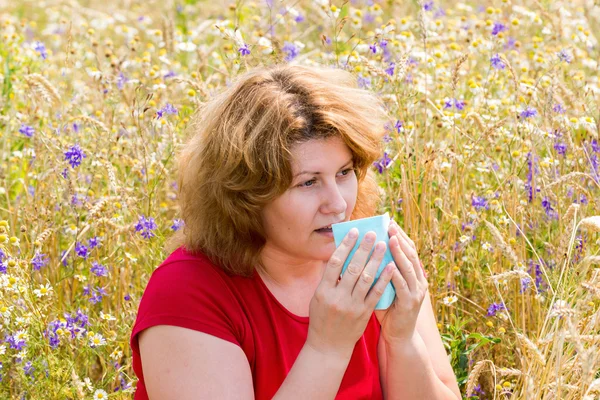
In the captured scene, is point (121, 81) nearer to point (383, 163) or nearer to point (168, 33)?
point (168, 33)

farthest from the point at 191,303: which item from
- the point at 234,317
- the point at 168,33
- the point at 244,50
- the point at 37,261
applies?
the point at 168,33

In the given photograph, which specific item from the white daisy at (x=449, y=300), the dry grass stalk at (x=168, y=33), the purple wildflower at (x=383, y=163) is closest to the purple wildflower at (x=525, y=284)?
the white daisy at (x=449, y=300)

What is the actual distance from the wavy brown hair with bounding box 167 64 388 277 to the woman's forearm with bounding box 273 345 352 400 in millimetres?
296

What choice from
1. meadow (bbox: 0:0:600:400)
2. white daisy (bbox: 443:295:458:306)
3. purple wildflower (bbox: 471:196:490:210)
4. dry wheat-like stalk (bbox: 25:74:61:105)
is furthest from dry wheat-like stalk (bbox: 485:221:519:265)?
dry wheat-like stalk (bbox: 25:74:61:105)

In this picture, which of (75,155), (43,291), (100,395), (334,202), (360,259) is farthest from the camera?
(75,155)

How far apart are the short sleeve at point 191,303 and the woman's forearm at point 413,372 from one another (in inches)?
14.8

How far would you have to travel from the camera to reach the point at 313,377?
190 cm

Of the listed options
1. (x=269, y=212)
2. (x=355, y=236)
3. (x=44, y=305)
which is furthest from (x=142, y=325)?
(x=44, y=305)

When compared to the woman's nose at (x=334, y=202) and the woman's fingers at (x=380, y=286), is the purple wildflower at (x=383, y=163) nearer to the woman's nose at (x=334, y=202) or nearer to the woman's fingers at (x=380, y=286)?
the woman's nose at (x=334, y=202)

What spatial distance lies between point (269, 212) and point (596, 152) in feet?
4.55

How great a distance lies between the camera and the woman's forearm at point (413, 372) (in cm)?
209

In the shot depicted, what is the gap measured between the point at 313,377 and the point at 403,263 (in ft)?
1.02

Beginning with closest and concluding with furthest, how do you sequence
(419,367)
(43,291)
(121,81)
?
(419,367)
(43,291)
(121,81)

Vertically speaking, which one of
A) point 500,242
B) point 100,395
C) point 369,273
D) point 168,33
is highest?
point 168,33
